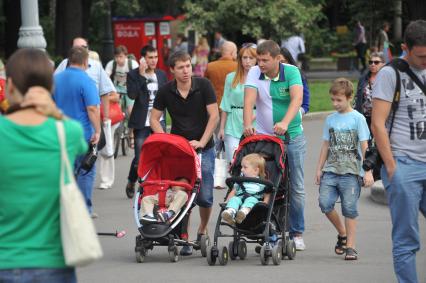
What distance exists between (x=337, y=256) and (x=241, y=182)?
125 centimetres

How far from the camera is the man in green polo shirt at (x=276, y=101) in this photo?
9.88m

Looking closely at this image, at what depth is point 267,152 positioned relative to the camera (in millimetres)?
9758

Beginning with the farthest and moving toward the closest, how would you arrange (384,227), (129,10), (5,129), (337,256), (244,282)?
(129,10), (384,227), (337,256), (244,282), (5,129)

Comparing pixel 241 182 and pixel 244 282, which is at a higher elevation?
pixel 241 182

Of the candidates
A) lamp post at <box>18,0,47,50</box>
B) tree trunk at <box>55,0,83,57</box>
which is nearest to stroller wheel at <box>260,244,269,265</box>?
lamp post at <box>18,0,47,50</box>

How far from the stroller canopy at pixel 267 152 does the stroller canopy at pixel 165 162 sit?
419 millimetres

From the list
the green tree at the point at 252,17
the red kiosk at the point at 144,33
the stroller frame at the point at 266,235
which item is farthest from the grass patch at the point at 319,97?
the stroller frame at the point at 266,235

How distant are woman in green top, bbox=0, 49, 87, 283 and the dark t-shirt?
5509 mm

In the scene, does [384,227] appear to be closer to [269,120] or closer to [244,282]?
[269,120]

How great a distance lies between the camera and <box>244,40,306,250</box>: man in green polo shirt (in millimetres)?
9883

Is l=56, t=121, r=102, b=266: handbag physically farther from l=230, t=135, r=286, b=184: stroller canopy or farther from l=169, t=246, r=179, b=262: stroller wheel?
l=169, t=246, r=179, b=262: stroller wheel

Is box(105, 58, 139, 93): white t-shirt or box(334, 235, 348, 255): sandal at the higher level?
box(105, 58, 139, 93): white t-shirt

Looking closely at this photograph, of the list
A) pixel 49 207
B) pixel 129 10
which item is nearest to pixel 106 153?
pixel 49 207

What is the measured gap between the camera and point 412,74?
24.2 ft
